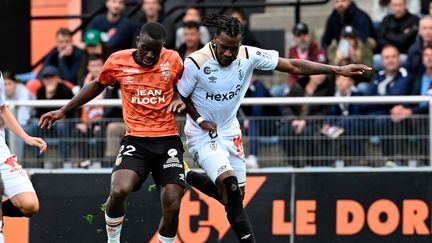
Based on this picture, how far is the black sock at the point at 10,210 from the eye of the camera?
11.6 m

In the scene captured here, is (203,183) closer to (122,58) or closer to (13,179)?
(122,58)

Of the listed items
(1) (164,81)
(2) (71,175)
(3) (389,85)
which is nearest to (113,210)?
(1) (164,81)

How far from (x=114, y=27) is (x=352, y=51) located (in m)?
3.31

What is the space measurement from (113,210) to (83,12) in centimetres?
903

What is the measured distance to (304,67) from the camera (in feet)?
38.4

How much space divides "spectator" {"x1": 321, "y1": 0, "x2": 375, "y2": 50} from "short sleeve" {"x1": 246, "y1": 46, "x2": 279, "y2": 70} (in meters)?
4.23

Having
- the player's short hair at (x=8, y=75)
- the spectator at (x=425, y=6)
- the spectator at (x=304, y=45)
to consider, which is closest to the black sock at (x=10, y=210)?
the player's short hair at (x=8, y=75)

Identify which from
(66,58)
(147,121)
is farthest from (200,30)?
(147,121)

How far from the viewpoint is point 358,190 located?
539 inches

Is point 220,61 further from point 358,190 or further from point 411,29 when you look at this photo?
point 411,29

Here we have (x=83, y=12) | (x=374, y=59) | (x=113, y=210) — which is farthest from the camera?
(x=83, y=12)

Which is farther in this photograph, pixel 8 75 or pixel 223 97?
pixel 8 75

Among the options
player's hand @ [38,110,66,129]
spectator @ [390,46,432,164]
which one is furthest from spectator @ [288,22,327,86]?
player's hand @ [38,110,66,129]

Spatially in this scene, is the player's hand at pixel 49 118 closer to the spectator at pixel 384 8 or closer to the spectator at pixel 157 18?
the spectator at pixel 157 18
